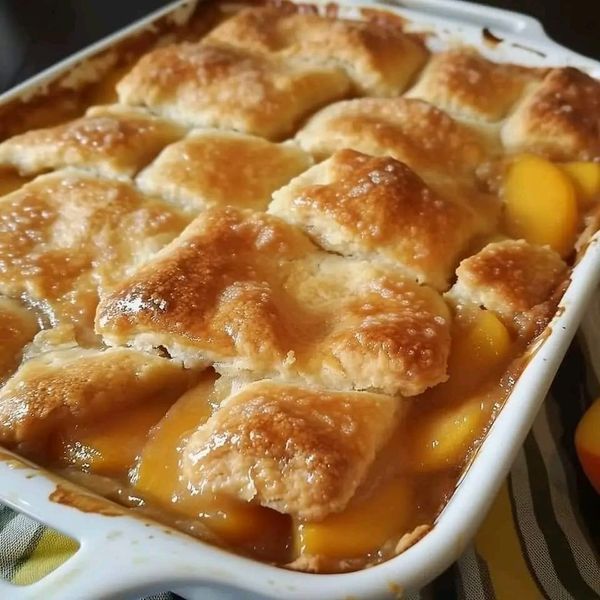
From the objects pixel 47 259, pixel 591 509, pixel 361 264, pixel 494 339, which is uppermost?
pixel 47 259

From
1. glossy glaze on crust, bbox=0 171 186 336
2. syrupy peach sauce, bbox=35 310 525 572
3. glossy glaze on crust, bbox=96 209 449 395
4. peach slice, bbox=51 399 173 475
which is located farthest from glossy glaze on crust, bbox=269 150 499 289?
peach slice, bbox=51 399 173 475

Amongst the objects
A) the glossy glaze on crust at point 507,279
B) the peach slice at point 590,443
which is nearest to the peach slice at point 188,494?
the glossy glaze on crust at point 507,279

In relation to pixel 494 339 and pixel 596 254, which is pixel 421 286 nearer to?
pixel 494 339

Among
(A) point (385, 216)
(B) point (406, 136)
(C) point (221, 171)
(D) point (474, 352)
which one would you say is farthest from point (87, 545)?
(B) point (406, 136)

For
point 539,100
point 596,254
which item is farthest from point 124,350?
point 539,100

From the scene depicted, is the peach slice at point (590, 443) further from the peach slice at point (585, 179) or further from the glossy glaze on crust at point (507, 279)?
the peach slice at point (585, 179)
